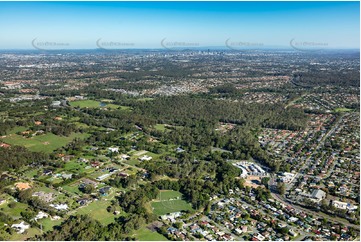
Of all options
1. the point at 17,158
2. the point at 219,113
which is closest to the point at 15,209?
the point at 17,158

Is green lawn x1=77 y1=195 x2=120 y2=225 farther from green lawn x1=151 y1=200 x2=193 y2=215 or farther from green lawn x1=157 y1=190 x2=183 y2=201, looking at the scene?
green lawn x1=157 y1=190 x2=183 y2=201

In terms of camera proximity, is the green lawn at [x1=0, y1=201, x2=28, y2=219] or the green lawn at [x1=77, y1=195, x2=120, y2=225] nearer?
the green lawn at [x1=77, y1=195, x2=120, y2=225]

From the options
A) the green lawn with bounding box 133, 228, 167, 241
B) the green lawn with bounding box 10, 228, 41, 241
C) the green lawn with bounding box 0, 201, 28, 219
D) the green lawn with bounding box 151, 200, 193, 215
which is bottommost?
the green lawn with bounding box 133, 228, 167, 241

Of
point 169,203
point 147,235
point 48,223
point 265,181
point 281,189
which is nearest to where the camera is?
point 147,235

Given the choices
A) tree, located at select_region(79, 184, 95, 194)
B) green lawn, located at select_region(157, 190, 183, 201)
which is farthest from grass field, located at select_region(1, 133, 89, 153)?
green lawn, located at select_region(157, 190, 183, 201)

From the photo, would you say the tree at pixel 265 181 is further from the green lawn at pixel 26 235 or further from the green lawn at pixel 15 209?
the green lawn at pixel 15 209

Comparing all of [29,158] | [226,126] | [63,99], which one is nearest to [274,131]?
[226,126]

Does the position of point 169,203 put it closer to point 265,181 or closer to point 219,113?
point 265,181
